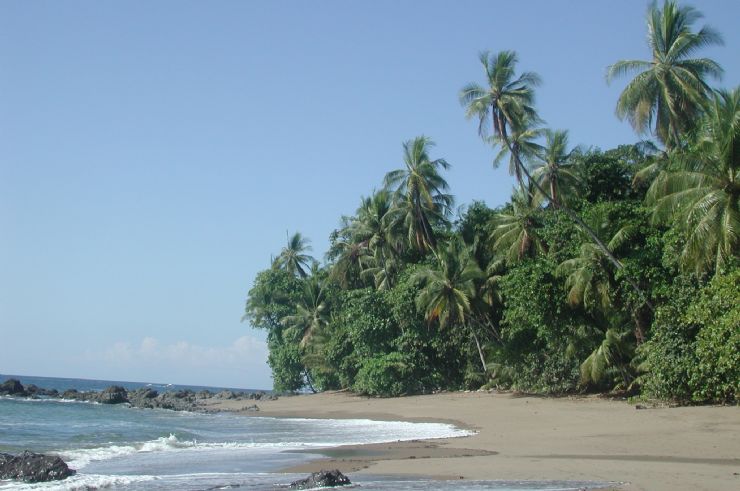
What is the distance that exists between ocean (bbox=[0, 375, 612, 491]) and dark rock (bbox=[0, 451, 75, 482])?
30cm

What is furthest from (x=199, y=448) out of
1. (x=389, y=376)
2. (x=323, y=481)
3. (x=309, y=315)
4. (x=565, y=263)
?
(x=309, y=315)

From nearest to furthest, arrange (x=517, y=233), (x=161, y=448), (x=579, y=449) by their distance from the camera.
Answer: (x=579, y=449), (x=161, y=448), (x=517, y=233)

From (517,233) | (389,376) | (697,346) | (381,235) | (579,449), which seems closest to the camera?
(579,449)

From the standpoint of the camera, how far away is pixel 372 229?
4125cm

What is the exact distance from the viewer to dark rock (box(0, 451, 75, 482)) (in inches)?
520

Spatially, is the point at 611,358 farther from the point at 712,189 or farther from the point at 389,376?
the point at 389,376

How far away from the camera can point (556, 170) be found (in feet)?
105

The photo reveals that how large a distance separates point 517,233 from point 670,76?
8.63 meters

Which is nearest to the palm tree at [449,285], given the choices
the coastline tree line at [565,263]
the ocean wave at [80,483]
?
the coastline tree line at [565,263]

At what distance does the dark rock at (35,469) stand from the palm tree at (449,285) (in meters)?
20.7

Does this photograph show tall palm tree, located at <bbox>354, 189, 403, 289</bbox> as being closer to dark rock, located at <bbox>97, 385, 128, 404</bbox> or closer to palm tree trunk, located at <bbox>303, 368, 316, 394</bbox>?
palm tree trunk, located at <bbox>303, 368, 316, 394</bbox>

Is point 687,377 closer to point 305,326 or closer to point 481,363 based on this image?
point 481,363

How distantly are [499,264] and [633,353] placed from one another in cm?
869

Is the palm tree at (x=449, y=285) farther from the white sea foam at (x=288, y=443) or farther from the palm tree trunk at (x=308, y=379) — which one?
the palm tree trunk at (x=308, y=379)
